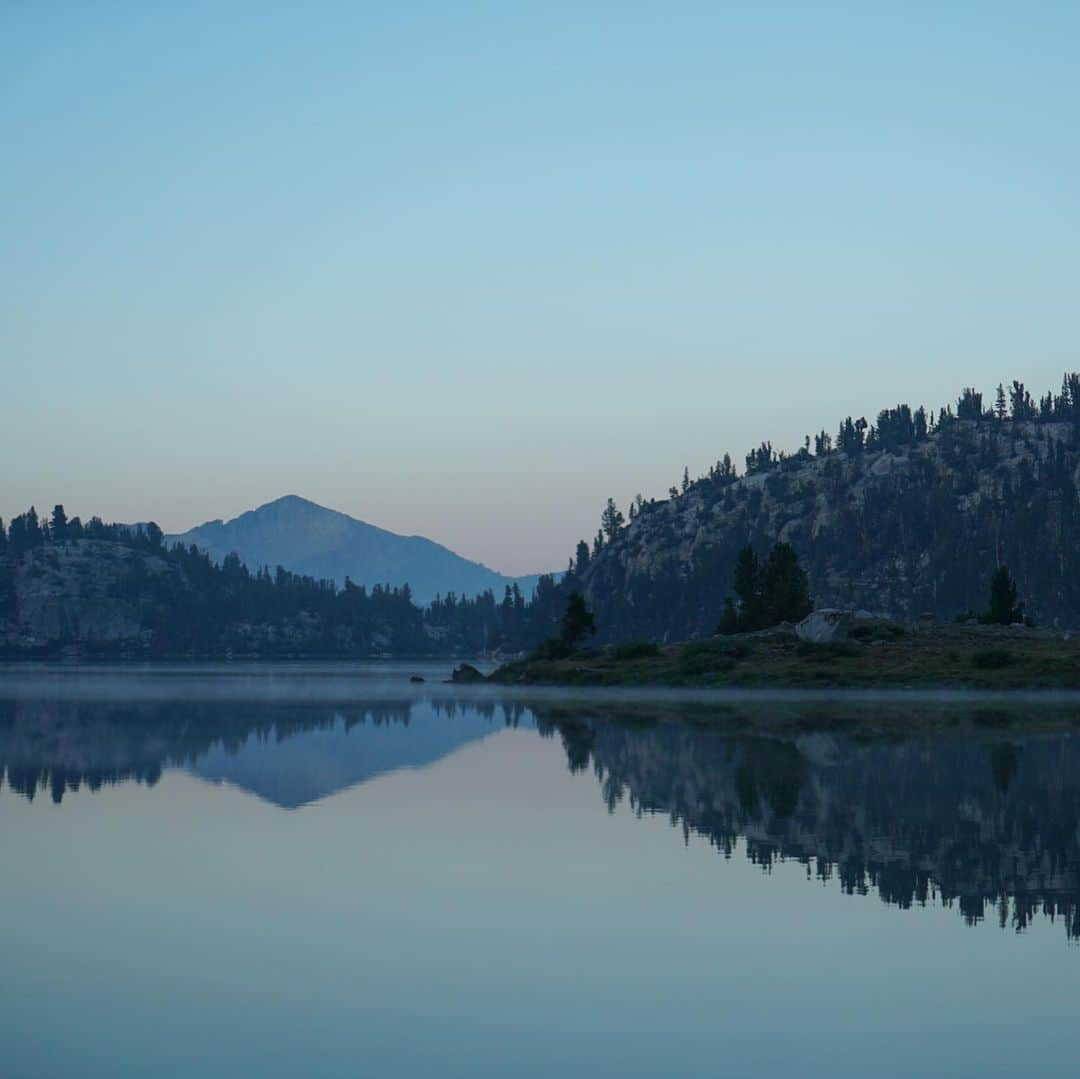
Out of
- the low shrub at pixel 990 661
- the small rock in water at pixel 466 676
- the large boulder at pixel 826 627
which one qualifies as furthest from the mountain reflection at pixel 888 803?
the small rock in water at pixel 466 676

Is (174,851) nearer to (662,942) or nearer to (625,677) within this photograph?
(662,942)

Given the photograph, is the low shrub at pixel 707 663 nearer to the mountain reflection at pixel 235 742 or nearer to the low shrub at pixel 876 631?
the low shrub at pixel 876 631

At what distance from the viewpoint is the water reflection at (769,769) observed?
29672 mm

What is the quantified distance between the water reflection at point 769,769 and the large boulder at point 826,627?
128ft

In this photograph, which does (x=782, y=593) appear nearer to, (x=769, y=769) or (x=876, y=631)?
(x=876, y=631)

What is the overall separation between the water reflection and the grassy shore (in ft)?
93.7

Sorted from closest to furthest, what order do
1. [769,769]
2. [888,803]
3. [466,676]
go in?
[888,803]
[769,769]
[466,676]

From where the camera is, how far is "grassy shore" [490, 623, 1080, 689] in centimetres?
11175

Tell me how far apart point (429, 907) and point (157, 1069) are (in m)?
9.87

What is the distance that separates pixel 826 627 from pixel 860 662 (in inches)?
385

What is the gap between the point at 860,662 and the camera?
11869cm

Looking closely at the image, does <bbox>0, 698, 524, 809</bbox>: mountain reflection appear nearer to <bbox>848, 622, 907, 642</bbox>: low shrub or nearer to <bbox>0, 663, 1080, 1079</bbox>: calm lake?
<bbox>0, 663, 1080, 1079</bbox>: calm lake

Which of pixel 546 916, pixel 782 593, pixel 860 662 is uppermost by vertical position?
pixel 782 593

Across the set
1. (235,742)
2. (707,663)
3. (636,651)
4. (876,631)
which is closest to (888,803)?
(235,742)
